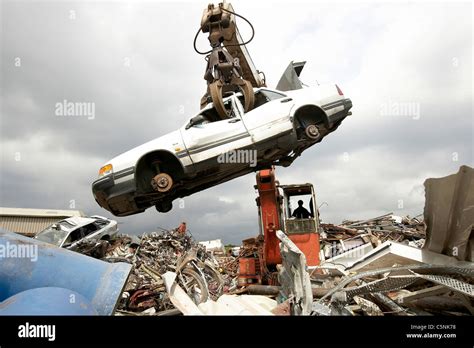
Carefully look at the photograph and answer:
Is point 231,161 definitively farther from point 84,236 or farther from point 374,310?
point 84,236

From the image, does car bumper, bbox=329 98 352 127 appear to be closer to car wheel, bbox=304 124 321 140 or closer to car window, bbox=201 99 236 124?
car wheel, bbox=304 124 321 140

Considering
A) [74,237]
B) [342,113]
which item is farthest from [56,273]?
[74,237]

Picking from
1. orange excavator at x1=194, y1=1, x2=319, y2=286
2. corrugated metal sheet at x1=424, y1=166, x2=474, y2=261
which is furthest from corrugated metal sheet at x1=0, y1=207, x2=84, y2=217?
corrugated metal sheet at x1=424, y1=166, x2=474, y2=261

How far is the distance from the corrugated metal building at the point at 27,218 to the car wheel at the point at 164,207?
2445 centimetres

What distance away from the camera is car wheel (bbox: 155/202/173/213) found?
21.5 ft

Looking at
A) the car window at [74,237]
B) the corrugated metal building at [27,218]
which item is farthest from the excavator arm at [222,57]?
the corrugated metal building at [27,218]

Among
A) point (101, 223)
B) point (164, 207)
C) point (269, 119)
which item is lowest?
point (101, 223)

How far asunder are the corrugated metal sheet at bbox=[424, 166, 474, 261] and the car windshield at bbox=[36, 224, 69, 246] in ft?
36.9

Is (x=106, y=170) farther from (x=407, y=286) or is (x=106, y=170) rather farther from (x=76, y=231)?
(x=76, y=231)

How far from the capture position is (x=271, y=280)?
7559 millimetres

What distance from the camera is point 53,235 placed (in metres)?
11.5

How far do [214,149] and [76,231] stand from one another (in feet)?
28.7
